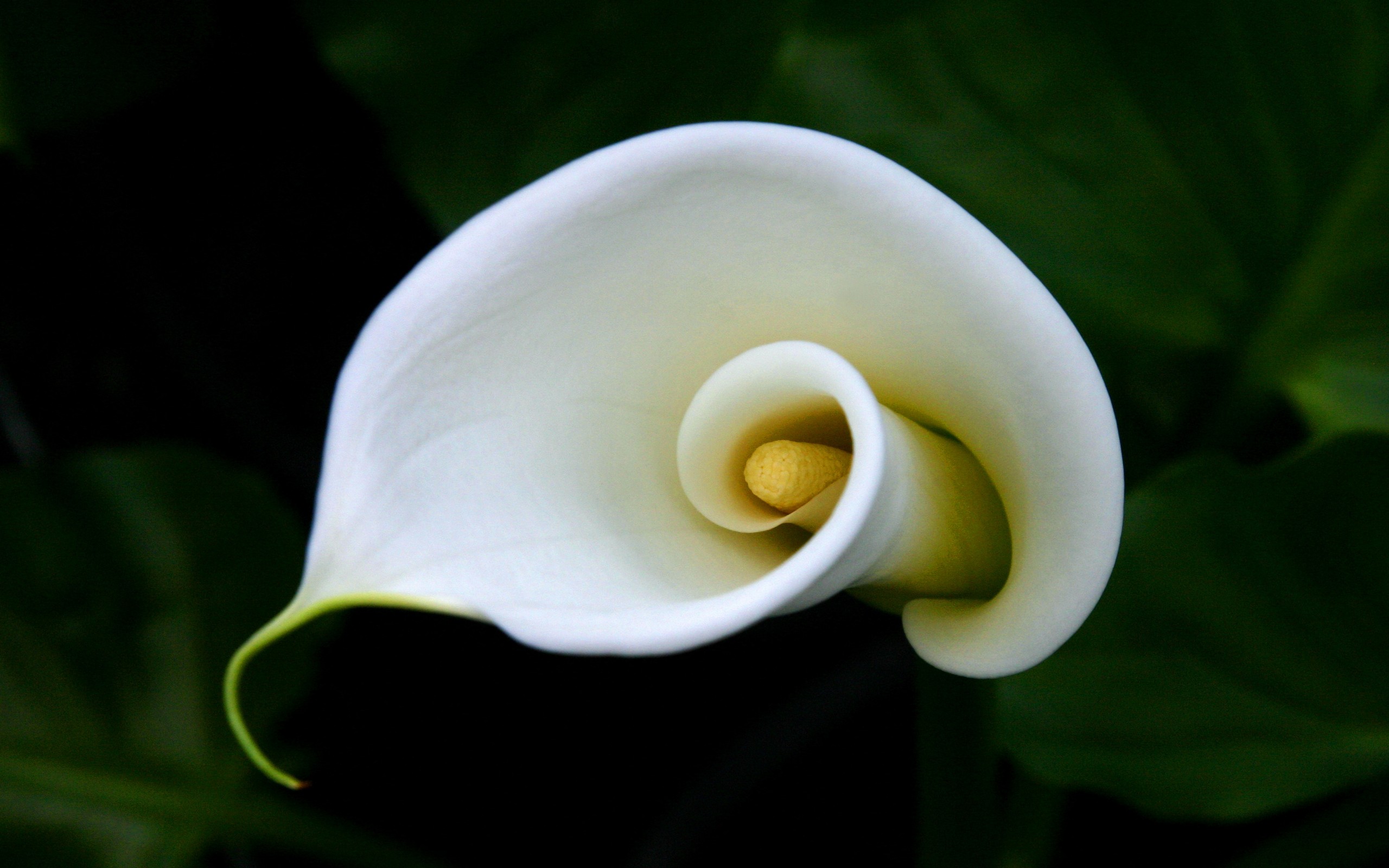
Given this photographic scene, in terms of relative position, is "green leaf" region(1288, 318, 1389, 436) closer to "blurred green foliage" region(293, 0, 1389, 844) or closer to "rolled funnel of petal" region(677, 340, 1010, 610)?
"blurred green foliage" region(293, 0, 1389, 844)

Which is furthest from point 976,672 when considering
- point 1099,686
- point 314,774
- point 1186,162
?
point 314,774

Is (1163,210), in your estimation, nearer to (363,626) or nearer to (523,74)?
(523,74)

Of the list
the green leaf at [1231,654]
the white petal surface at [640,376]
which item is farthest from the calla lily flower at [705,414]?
the green leaf at [1231,654]

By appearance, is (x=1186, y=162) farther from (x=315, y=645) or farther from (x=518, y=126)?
(x=315, y=645)

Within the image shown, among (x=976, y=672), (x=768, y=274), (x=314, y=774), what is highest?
(x=768, y=274)

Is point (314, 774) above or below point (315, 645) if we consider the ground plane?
below

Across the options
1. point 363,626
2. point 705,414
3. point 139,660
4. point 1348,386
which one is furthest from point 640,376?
point 363,626
